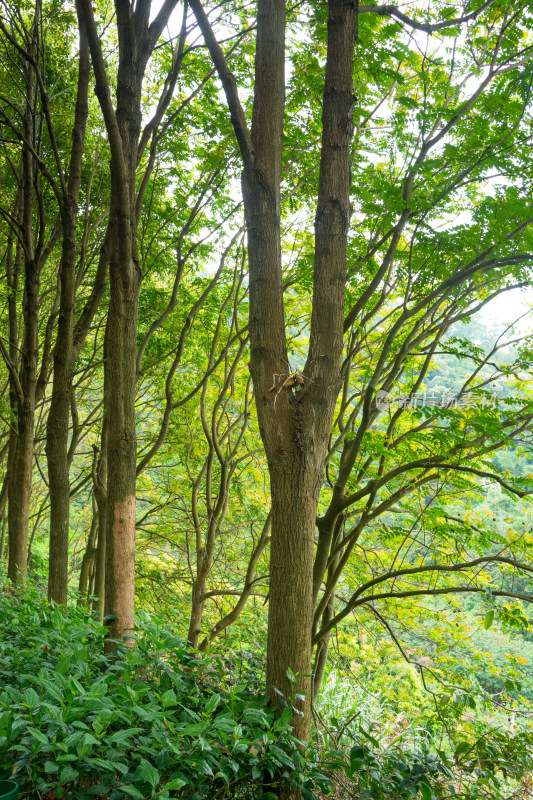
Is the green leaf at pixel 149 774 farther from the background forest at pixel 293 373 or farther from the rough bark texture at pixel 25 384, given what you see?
the rough bark texture at pixel 25 384

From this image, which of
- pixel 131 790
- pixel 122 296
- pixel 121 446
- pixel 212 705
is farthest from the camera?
pixel 122 296

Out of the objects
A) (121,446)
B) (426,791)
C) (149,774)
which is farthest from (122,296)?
(426,791)

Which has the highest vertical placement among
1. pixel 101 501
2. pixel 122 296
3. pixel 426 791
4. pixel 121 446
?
pixel 122 296

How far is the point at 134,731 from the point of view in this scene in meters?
1.72

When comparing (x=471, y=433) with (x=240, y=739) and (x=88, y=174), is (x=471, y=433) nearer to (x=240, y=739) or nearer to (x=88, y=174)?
(x=240, y=739)

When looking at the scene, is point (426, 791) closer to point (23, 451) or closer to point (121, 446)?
point (121, 446)

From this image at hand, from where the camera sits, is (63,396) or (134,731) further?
(63,396)

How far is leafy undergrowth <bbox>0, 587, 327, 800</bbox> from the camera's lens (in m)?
1.71

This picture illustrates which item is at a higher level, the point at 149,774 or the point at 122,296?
the point at 122,296

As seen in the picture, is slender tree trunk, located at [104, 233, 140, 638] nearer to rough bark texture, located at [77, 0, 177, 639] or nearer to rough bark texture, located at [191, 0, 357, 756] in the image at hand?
rough bark texture, located at [77, 0, 177, 639]

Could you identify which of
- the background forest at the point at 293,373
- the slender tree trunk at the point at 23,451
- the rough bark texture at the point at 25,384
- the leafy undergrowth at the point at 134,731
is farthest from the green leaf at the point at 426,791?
the slender tree trunk at the point at 23,451

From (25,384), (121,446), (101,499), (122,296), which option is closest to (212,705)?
(121,446)

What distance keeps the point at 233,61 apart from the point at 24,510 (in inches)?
200

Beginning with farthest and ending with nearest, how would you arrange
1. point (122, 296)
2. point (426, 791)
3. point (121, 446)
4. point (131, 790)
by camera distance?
1. point (122, 296)
2. point (121, 446)
3. point (426, 791)
4. point (131, 790)
